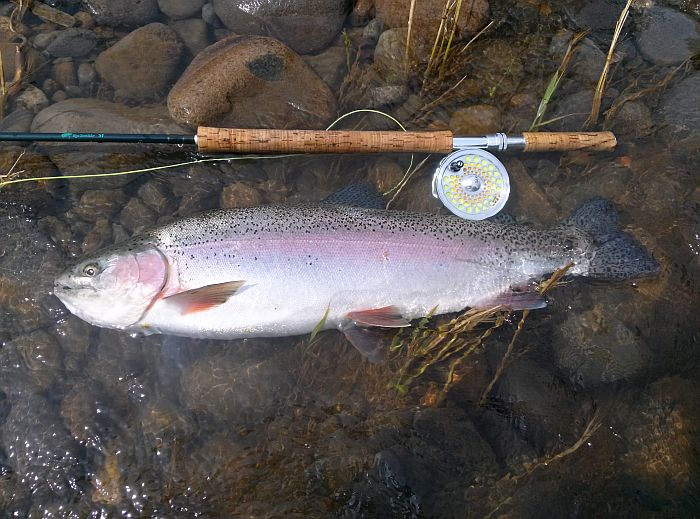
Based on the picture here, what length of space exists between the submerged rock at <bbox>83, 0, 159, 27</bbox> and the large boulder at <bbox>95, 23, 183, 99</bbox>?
11.0 inches

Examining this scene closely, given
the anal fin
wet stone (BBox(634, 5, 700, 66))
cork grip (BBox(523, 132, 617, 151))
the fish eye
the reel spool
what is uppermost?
wet stone (BBox(634, 5, 700, 66))

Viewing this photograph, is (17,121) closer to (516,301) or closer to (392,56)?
(392,56)

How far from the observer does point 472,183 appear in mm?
3428

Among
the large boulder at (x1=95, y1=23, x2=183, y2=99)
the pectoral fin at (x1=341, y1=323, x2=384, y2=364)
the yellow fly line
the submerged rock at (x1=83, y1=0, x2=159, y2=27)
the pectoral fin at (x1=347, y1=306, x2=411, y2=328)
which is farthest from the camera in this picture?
the submerged rock at (x1=83, y1=0, x2=159, y2=27)

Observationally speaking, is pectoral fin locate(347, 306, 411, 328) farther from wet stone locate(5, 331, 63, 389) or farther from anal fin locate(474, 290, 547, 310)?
wet stone locate(5, 331, 63, 389)

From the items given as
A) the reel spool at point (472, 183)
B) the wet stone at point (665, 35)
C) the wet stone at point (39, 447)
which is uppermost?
the wet stone at point (665, 35)

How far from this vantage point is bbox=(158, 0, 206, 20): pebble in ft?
13.8

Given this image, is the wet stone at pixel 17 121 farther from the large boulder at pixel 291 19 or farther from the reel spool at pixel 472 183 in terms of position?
the reel spool at pixel 472 183

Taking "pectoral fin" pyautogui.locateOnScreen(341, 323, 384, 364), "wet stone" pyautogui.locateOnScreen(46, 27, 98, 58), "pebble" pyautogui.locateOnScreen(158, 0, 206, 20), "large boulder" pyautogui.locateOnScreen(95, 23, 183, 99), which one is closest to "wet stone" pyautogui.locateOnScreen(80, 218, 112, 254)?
"large boulder" pyautogui.locateOnScreen(95, 23, 183, 99)

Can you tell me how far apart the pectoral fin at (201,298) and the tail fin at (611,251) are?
238 cm

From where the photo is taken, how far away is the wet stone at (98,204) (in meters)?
3.53

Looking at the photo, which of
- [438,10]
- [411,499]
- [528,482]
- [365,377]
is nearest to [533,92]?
[438,10]

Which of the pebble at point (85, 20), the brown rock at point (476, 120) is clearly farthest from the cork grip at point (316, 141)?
the pebble at point (85, 20)

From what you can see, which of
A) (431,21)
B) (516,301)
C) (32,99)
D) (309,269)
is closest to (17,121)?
(32,99)
